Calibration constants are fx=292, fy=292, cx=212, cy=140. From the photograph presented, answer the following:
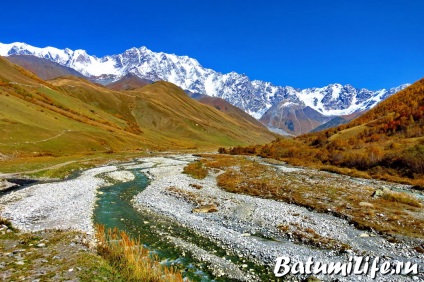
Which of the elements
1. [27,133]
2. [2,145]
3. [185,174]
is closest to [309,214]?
[185,174]

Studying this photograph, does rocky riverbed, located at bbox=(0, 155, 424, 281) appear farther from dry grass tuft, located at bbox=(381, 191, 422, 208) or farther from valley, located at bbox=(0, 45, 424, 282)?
dry grass tuft, located at bbox=(381, 191, 422, 208)

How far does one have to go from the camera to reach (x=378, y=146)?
7162cm

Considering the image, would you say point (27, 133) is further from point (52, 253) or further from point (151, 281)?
point (151, 281)

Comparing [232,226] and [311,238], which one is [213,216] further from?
[311,238]

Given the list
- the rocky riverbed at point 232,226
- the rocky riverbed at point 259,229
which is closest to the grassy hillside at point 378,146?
the rocky riverbed at point 259,229

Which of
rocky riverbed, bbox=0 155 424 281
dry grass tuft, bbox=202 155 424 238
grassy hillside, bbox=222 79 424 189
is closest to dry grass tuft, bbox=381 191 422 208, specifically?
dry grass tuft, bbox=202 155 424 238

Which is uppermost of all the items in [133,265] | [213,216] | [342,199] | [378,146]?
[378,146]

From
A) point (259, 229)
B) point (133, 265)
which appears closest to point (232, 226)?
point (259, 229)

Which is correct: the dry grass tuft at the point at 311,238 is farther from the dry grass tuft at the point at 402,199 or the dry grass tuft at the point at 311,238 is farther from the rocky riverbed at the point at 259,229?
the dry grass tuft at the point at 402,199

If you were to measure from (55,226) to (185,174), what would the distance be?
41.0 meters

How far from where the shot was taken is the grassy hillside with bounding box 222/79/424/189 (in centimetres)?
5841

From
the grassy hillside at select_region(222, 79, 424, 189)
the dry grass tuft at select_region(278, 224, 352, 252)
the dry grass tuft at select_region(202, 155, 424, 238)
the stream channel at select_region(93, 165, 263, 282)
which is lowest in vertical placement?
the stream channel at select_region(93, 165, 263, 282)

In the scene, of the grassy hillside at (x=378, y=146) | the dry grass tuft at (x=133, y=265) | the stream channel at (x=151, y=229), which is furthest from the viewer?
the grassy hillside at (x=378, y=146)

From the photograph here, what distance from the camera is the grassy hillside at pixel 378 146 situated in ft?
192
